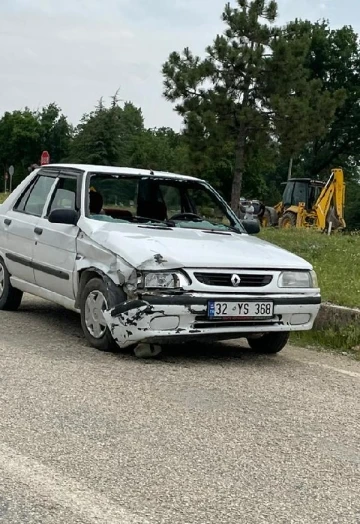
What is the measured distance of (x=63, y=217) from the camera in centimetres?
733

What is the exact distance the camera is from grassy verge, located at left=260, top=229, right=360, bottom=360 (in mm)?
8059

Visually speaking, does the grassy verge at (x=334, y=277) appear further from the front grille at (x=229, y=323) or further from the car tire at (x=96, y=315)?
the car tire at (x=96, y=315)

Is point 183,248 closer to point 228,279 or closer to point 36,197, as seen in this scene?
point 228,279

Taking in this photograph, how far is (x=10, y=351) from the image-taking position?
21.9 ft

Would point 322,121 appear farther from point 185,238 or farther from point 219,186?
point 219,186

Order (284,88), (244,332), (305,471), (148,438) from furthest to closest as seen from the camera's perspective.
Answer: (284,88) → (244,332) → (148,438) → (305,471)

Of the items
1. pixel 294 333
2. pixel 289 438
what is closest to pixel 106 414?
pixel 289 438

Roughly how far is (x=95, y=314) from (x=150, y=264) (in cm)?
80

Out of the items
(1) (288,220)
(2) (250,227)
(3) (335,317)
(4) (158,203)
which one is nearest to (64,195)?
(4) (158,203)

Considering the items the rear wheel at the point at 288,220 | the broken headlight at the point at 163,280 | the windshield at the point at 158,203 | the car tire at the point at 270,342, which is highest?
the windshield at the point at 158,203

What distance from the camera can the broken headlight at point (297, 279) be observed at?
6.74 metres

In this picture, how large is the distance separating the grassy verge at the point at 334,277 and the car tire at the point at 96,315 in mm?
2281

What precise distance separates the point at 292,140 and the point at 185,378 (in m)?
25.2

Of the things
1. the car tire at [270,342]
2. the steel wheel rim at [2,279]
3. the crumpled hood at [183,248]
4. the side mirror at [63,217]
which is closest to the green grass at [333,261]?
the car tire at [270,342]
